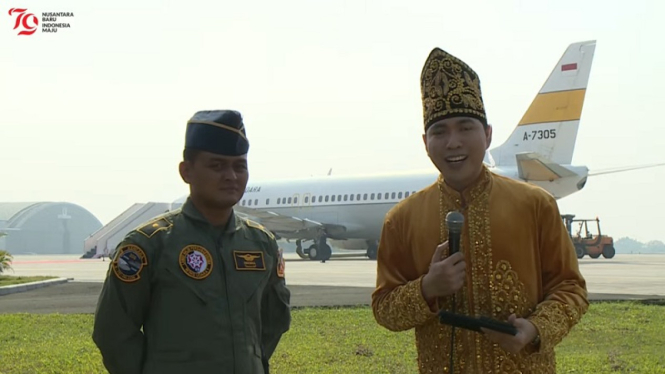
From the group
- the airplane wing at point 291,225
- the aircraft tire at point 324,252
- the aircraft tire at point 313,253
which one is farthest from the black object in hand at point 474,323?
the aircraft tire at point 313,253

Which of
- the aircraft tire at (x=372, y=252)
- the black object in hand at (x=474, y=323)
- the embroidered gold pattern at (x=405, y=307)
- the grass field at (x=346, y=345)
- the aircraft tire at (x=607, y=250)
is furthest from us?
the aircraft tire at (x=607, y=250)

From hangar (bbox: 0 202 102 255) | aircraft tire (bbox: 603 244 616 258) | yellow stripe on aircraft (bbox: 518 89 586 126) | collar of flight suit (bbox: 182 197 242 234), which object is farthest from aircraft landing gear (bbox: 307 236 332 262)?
hangar (bbox: 0 202 102 255)

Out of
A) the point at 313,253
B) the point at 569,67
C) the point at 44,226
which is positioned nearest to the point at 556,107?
the point at 569,67

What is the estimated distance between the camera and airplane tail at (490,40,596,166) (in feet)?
94.0

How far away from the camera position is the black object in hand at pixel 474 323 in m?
2.33

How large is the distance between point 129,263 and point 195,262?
200 millimetres

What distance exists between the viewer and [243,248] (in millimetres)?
2811

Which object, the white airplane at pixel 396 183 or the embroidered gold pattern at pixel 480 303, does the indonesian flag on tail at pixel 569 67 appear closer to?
the white airplane at pixel 396 183

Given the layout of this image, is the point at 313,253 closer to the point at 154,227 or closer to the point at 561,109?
the point at 561,109

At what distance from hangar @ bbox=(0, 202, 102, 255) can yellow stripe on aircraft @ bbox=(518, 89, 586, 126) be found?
319 ft

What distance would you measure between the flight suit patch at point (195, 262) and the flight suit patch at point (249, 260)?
0.10 meters

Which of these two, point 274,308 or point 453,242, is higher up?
point 453,242

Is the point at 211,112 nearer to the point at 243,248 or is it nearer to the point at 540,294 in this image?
the point at 243,248

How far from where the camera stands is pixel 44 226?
125000 millimetres
